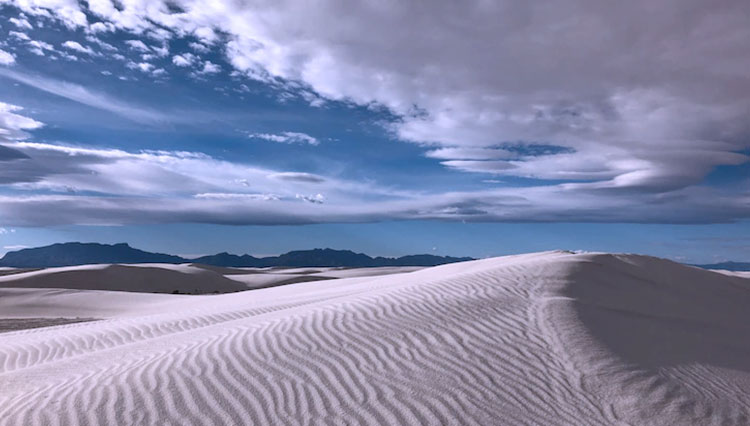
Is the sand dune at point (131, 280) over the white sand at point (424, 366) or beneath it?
over

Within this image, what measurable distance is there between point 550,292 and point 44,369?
7.86 meters

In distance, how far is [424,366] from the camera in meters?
6.11

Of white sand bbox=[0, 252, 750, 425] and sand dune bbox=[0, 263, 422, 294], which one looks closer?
white sand bbox=[0, 252, 750, 425]

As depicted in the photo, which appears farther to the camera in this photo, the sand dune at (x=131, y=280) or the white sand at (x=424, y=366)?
the sand dune at (x=131, y=280)

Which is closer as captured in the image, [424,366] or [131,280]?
[424,366]

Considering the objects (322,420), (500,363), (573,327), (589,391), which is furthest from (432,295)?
(322,420)

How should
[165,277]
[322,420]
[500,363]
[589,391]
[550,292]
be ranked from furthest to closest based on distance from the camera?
[165,277], [550,292], [500,363], [589,391], [322,420]

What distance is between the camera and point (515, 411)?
5.18m

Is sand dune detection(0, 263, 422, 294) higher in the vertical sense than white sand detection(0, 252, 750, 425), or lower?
higher

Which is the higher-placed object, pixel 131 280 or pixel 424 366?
pixel 131 280

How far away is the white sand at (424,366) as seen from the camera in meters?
5.10

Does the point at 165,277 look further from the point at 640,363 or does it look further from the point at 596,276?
the point at 640,363

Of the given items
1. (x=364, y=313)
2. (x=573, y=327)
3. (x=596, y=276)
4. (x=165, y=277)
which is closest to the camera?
(x=573, y=327)

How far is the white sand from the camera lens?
510cm
